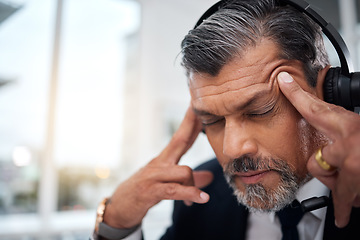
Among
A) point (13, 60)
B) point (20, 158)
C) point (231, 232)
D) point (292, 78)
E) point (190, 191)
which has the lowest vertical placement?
point (231, 232)

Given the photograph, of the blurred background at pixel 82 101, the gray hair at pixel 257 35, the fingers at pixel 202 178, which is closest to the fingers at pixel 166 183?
the fingers at pixel 202 178

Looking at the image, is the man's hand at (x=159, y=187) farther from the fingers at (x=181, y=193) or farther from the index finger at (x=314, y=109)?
the index finger at (x=314, y=109)

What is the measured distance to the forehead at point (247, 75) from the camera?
0.84 meters

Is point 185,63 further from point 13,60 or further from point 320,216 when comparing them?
point 13,60

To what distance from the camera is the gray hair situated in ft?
2.88

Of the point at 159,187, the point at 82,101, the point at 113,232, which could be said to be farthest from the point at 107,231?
the point at 82,101

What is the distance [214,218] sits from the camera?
1.29 m

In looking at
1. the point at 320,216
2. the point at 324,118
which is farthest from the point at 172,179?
the point at 324,118

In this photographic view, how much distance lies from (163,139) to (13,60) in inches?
73.8

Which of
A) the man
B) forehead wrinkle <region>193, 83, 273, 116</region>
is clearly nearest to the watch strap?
the man

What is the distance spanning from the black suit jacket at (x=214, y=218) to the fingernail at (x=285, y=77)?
61 centimetres

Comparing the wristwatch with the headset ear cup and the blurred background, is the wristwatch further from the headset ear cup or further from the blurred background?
the blurred background

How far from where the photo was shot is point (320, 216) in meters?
1.02

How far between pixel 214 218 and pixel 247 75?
672 mm
